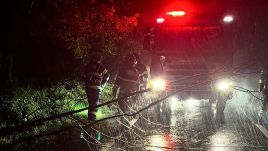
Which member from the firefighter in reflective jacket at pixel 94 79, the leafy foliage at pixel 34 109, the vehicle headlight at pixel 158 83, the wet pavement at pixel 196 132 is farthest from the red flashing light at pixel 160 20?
the leafy foliage at pixel 34 109

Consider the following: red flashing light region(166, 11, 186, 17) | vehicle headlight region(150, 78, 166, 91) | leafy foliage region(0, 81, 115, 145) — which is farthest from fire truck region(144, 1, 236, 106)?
leafy foliage region(0, 81, 115, 145)

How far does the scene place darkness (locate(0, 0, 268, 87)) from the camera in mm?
11602

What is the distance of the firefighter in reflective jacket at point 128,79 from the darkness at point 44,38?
322cm

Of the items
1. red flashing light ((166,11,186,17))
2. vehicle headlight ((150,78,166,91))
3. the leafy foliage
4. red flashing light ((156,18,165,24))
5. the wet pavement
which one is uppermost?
red flashing light ((166,11,186,17))

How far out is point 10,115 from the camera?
8766 mm

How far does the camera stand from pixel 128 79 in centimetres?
1100

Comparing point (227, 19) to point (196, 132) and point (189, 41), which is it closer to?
point (189, 41)

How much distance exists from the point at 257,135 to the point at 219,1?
7296 millimetres

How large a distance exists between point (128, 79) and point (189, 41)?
3093 mm

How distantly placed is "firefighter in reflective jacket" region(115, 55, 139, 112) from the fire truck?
1.47m

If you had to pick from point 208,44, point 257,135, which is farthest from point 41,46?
point 257,135

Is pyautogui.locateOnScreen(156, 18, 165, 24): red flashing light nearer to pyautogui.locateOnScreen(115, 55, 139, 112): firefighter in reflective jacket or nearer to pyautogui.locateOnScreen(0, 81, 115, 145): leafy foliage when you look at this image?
pyautogui.locateOnScreen(115, 55, 139, 112): firefighter in reflective jacket

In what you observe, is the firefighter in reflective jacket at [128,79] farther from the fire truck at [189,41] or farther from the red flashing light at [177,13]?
the red flashing light at [177,13]

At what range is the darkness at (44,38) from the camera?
1160cm
